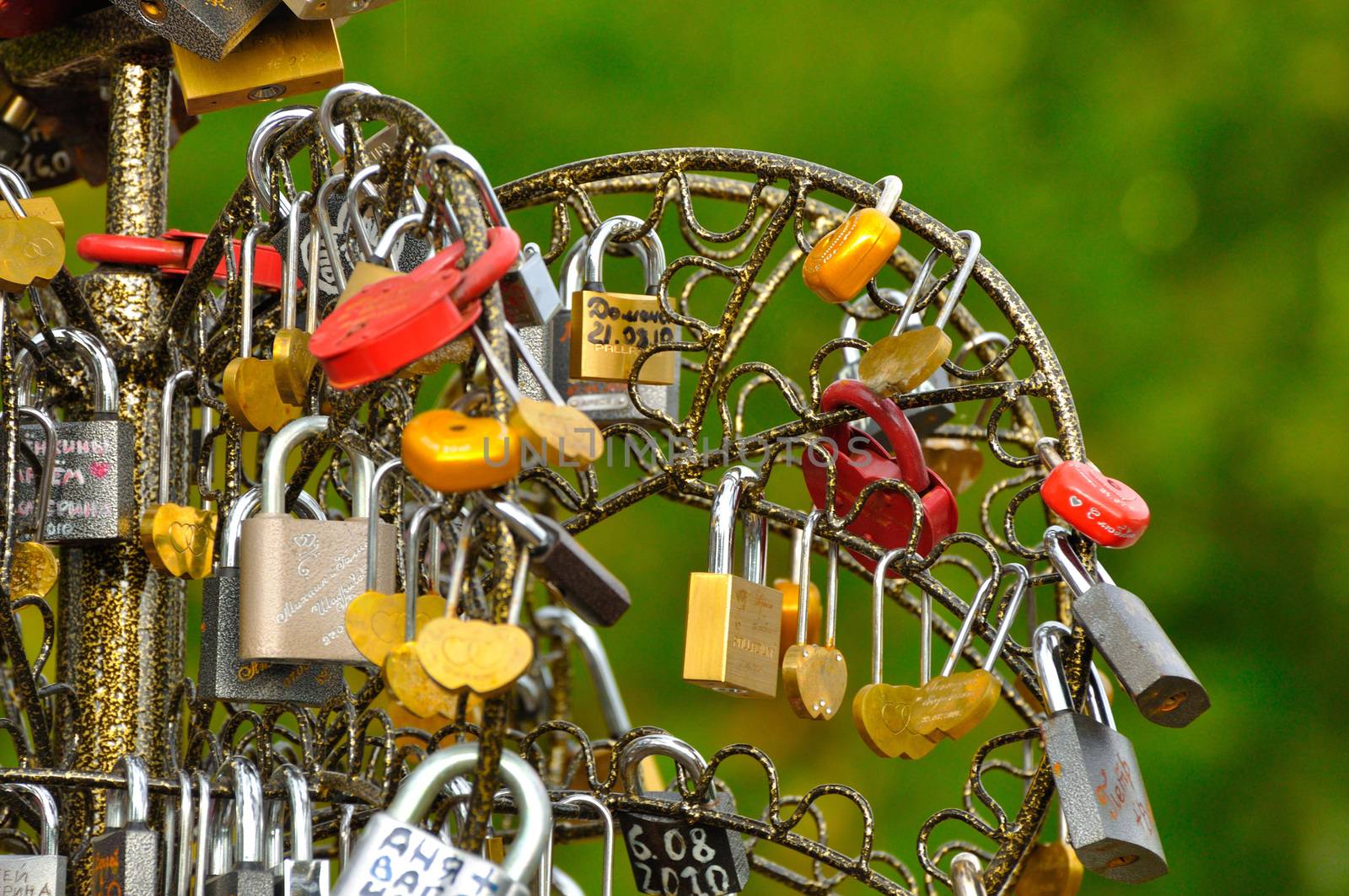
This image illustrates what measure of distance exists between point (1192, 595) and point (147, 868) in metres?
2.04

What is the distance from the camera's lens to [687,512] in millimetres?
2719

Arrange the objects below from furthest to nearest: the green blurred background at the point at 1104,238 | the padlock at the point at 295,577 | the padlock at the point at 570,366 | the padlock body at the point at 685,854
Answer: the green blurred background at the point at 1104,238 → the padlock at the point at 570,366 → the padlock body at the point at 685,854 → the padlock at the point at 295,577

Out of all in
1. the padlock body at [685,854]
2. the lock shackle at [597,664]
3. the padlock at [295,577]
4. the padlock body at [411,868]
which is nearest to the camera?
the padlock body at [411,868]

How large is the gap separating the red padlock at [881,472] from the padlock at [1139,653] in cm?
12

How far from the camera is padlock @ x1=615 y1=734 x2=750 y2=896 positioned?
817 millimetres

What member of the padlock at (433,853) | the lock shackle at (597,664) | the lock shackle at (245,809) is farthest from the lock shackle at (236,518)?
the lock shackle at (597,664)

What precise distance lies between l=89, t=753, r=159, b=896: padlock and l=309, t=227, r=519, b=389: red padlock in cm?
32

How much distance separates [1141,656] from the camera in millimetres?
623

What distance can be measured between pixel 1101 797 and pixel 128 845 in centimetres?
45

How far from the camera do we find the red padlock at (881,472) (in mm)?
765

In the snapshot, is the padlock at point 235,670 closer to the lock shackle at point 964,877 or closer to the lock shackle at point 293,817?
the lock shackle at point 293,817

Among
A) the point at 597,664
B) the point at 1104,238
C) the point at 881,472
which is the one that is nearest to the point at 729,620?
the point at 881,472

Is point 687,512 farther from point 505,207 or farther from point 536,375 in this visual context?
point 536,375

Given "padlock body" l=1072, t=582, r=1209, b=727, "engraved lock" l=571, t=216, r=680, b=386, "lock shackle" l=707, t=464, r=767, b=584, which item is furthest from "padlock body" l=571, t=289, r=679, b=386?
"padlock body" l=1072, t=582, r=1209, b=727
